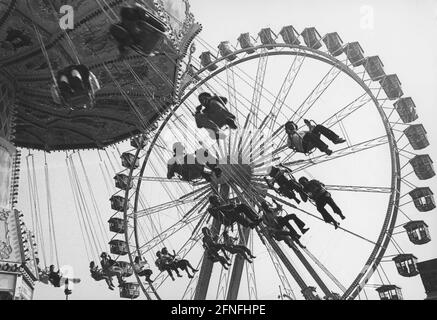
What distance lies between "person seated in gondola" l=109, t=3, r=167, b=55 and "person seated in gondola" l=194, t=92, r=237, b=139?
1.98m

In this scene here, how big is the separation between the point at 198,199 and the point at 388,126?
23.5 ft

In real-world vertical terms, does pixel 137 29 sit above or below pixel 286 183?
above

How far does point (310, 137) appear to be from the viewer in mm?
10727

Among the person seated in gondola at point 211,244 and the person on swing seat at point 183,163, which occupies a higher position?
the person on swing seat at point 183,163

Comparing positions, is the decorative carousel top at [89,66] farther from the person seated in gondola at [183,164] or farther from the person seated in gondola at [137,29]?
the person seated in gondola at [183,164]

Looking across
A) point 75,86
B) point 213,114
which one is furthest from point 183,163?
point 75,86

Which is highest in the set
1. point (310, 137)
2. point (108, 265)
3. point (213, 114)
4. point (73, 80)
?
point (73, 80)

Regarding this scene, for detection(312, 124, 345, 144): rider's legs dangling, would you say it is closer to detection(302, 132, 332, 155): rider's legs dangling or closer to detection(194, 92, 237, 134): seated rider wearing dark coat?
detection(302, 132, 332, 155): rider's legs dangling

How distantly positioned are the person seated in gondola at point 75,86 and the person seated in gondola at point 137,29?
87 cm

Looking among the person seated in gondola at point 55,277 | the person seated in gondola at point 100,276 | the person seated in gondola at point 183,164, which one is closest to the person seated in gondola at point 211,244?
the person seated in gondola at point 183,164

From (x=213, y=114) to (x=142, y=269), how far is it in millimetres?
9878

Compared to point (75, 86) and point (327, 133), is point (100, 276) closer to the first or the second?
point (327, 133)

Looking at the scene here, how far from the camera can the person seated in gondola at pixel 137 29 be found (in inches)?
302
